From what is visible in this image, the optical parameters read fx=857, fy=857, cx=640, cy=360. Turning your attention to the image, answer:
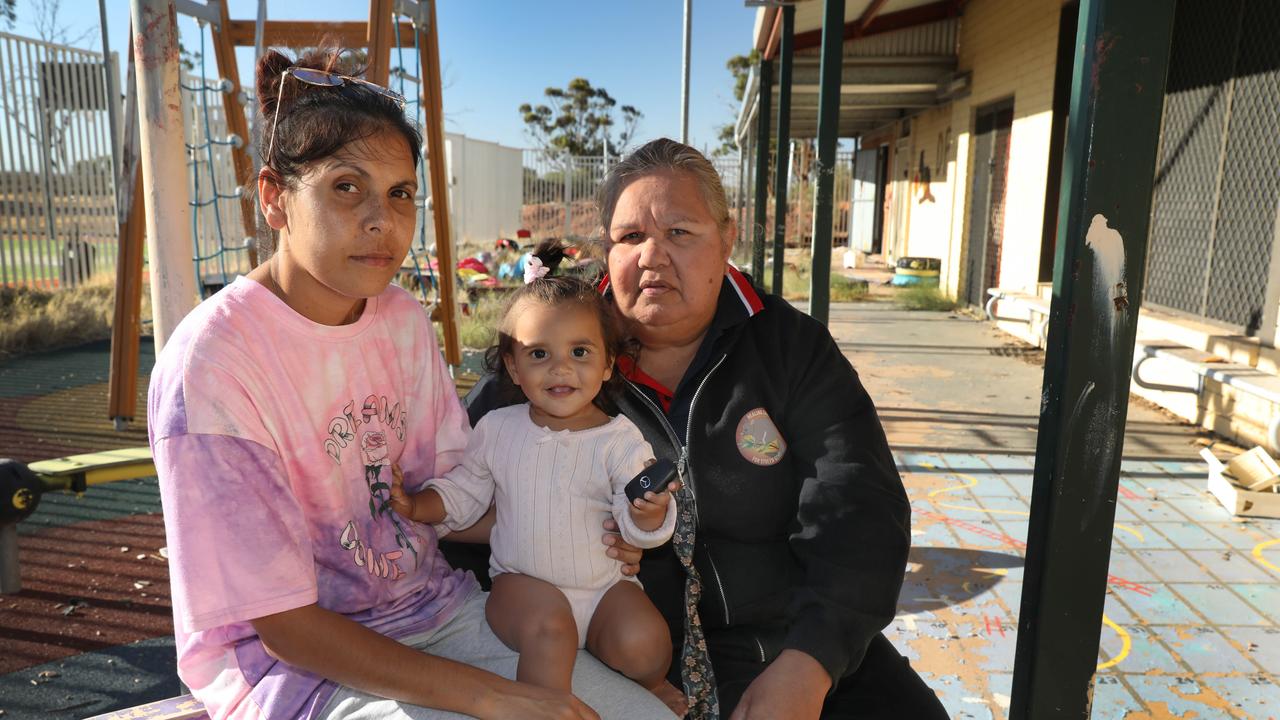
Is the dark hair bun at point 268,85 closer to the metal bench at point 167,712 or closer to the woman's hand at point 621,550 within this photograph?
the woman's hand at point 621,550

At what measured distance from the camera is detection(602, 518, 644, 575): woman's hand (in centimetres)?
189

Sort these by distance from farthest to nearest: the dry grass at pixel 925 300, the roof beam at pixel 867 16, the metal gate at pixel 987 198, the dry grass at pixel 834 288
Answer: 1. the dry grass at pixel 834 288
2. the dry grass at pixel 925 300
3. the metal gate at pixel 987 198
4. the roof beam at pixel 867 16

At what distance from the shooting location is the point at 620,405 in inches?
83.4

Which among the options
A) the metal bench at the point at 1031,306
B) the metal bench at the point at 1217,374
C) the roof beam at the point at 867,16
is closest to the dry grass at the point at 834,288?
the roof beam at the point at 867,16

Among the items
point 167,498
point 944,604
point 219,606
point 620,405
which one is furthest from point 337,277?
point 944,604

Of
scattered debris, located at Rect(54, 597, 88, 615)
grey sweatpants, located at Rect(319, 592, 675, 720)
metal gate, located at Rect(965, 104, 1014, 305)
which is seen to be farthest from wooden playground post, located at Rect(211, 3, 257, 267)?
metal gate, located at Rect(965, 104, 1014, 305)

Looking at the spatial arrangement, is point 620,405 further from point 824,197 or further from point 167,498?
point 824,197

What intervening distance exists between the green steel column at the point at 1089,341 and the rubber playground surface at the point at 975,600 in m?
1.21

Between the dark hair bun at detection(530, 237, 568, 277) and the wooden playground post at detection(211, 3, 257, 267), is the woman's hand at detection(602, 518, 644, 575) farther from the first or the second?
the wooden playground post at detection(211, 3, 257, 267)

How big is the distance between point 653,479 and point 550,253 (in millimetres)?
752

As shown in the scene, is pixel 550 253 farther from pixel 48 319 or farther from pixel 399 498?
pixel 48 319


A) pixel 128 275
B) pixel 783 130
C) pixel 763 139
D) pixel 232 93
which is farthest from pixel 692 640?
pixel 763 139

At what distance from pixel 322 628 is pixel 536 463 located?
1.92 ft

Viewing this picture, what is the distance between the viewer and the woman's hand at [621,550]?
6.20ft
